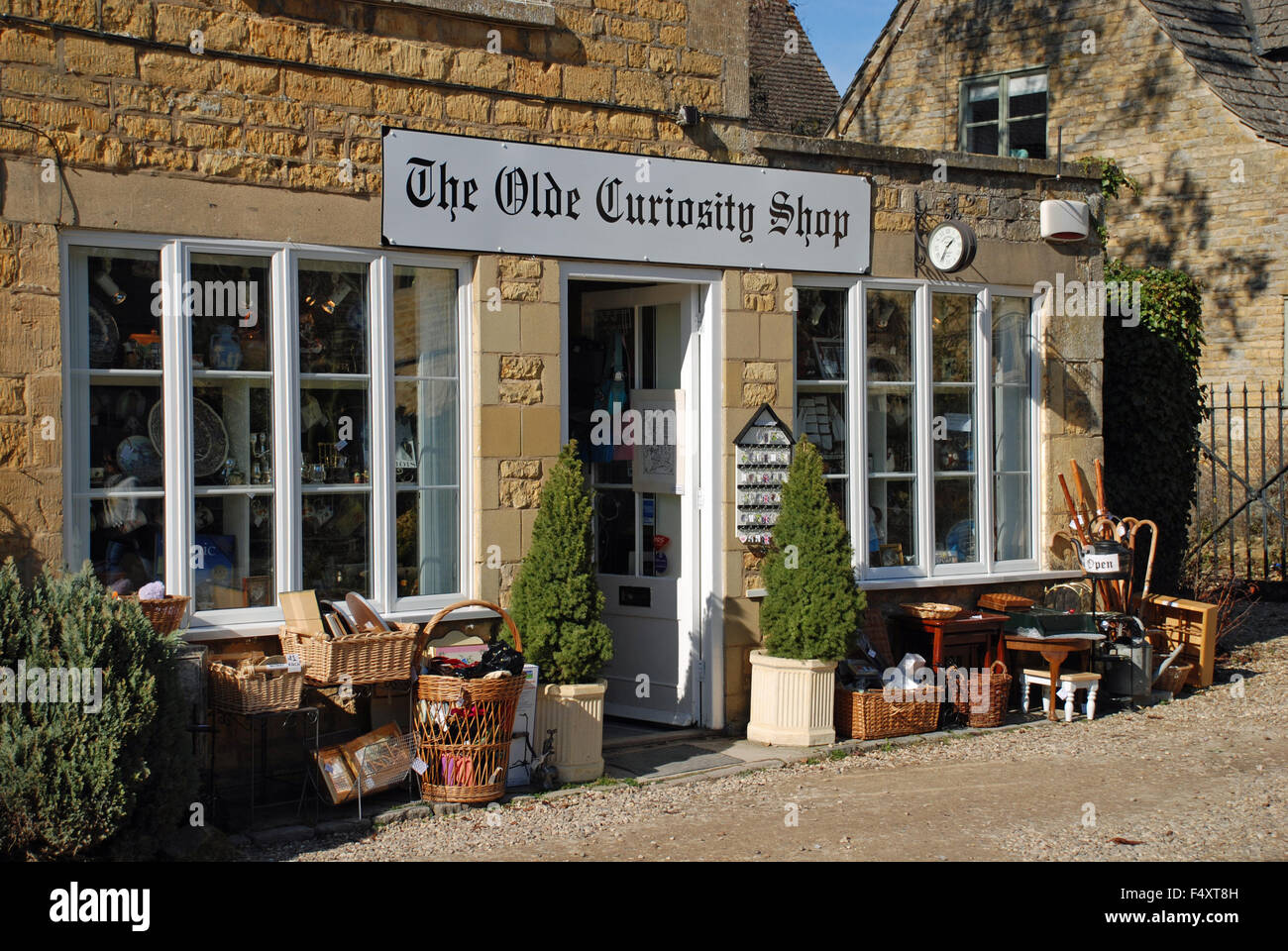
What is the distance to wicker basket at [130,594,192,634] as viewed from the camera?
620 centimetres

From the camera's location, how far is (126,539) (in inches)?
264

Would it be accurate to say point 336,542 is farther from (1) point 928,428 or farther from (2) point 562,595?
(1) point 928,428

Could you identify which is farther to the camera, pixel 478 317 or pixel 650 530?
pixel 650 530

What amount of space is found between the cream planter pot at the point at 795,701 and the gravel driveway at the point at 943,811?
29cm

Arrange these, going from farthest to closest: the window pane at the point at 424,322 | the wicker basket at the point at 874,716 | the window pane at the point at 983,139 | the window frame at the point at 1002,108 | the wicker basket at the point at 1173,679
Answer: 1. the window pane at the point at 983,139
2. the window frame at the point at 1002,108
3. the wicker basket at the point at 1173,679
4. the wicker basket at the point at 874,716
5. the window pane at the point at 424,322

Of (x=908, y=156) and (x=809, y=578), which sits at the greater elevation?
(x=908, y=156)

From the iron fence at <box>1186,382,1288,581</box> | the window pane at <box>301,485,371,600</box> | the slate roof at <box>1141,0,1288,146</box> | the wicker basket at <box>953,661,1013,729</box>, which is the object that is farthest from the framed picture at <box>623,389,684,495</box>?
the slate roof at <box>1141,0,1288,146</box>

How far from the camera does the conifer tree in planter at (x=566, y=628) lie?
723cm

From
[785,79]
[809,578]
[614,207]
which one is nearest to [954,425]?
[809,578]

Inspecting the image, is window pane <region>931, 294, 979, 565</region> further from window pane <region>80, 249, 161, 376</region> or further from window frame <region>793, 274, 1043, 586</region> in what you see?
window pane <region>80, 249, 161, 376</region>

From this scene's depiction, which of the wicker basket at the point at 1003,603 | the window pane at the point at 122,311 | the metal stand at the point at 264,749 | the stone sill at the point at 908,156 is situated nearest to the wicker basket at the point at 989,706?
the wicker basket at the point at 1003,603

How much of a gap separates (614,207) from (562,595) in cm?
236

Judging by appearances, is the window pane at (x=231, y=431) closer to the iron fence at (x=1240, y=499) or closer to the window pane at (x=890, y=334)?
the window pane at (x=890, y=334)

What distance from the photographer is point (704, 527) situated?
8.57 meters
